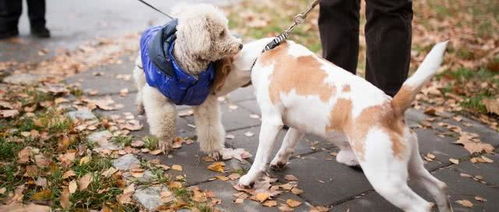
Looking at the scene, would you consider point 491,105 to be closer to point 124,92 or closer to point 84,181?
point 124,92

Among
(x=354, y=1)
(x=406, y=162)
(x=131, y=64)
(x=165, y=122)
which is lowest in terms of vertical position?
(x=131, y=64)

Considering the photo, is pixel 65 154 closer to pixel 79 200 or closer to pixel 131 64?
pixel 79 200

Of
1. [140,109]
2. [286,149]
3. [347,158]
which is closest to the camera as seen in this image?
[286,149]

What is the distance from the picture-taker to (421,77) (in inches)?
94.8

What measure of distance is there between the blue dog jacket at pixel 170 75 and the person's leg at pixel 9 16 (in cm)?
379

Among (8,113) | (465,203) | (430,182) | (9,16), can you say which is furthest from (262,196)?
(9,16)

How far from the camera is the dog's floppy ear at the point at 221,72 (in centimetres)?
336

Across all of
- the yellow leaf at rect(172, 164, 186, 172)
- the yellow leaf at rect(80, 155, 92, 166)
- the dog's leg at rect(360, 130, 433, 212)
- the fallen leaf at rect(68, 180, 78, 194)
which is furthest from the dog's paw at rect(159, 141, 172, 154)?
the dog's leg at rect(360, 130, 433, 212)

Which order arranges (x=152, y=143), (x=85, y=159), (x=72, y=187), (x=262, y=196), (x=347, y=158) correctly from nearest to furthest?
(x=72, y=187)
(x=262, y=196)
(x=85, y=159)
(x=347, y=158)
(x=152, y=143)

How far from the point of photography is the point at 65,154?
339cm

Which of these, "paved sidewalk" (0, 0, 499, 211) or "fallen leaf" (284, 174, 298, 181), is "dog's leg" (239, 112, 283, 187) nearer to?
"paved sidewalk" (0, 0, 499, 211)

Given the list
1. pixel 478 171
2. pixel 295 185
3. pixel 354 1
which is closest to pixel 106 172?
pixel 295 185

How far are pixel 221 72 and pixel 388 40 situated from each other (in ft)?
4.48

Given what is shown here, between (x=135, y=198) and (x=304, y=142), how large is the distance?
161cm
